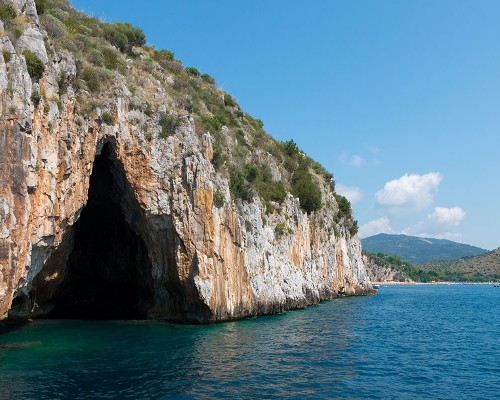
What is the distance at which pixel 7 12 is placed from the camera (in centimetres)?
2438

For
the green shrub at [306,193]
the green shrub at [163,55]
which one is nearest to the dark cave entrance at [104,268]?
the green shrub at [163,55]

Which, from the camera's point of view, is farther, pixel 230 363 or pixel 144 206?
pixel 144 206

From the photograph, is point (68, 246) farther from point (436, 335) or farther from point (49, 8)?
point (436, 335)

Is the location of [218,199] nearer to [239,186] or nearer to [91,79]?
[239,186]

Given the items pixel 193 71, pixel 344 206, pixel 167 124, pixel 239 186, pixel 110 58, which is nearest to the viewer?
pixel 167 124

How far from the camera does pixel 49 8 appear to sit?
36.2m

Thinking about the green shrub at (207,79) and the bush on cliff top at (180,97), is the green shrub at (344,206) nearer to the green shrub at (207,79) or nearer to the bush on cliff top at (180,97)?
the bush on cliff top at (180,97)

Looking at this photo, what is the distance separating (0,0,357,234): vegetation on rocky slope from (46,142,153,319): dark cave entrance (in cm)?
906

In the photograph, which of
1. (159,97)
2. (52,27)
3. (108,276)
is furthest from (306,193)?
(52,27)

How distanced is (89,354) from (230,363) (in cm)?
775

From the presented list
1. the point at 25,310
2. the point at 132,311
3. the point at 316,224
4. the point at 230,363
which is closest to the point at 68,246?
the point at 25,310

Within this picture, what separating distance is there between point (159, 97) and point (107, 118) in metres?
7.51

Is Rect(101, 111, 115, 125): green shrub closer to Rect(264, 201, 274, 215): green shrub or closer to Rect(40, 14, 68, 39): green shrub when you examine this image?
Rect(40, 14, 68, 39): green shrub

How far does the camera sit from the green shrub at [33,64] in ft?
79.4
